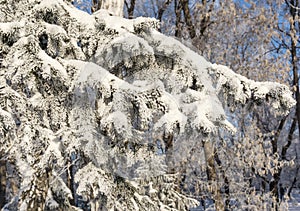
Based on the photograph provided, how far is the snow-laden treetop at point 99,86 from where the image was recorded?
105 inches

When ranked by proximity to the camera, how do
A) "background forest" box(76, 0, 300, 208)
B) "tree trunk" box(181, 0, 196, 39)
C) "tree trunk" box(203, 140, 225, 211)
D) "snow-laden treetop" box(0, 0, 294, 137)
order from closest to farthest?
1. "snow-laden treetop" box(0, 0, 294, 137)
2. "tree trunk" box(203, 140, 225, 211)
3. "background forest" box(76, 0, 300, 208)
4. "tree trunk" box(181, 0, 196, 39)

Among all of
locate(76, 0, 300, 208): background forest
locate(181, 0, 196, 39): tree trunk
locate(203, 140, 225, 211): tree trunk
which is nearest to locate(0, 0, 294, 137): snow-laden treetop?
locate(203, 140, 225, 211): tree trunk

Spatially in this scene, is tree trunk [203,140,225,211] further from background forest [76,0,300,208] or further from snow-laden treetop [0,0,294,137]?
snow-laden treetop [0,0,294,137]

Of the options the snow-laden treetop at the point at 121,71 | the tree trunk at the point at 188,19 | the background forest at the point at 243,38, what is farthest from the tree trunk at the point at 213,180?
the snow-laden treetop at the point at 121,71

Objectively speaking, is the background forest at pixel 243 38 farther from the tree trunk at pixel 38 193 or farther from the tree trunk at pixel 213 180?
the tree trunk at pixel 38 193

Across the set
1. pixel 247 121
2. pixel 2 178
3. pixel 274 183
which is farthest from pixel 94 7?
pixel 274 183

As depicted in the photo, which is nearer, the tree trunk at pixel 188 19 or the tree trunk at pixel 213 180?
the tree trunk at pixel 213 180

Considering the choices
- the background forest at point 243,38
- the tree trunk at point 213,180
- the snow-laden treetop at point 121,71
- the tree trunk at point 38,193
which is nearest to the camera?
the snow-laden treetop at point 121,71

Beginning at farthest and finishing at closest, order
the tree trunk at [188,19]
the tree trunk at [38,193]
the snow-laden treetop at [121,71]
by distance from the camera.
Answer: the tree trunk at [188,19]
the tree trunk at [38,193]
the snow-laden treetop at [121,71]

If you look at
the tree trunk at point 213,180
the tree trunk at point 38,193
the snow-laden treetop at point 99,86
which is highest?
the snow-laden treetop at point 99,86

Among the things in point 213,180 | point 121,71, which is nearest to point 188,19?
point 213,180

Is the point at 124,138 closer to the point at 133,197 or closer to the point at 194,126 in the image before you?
the point at 194,126

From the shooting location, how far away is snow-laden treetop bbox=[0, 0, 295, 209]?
8.75ft

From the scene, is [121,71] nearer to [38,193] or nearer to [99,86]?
[99,86]
